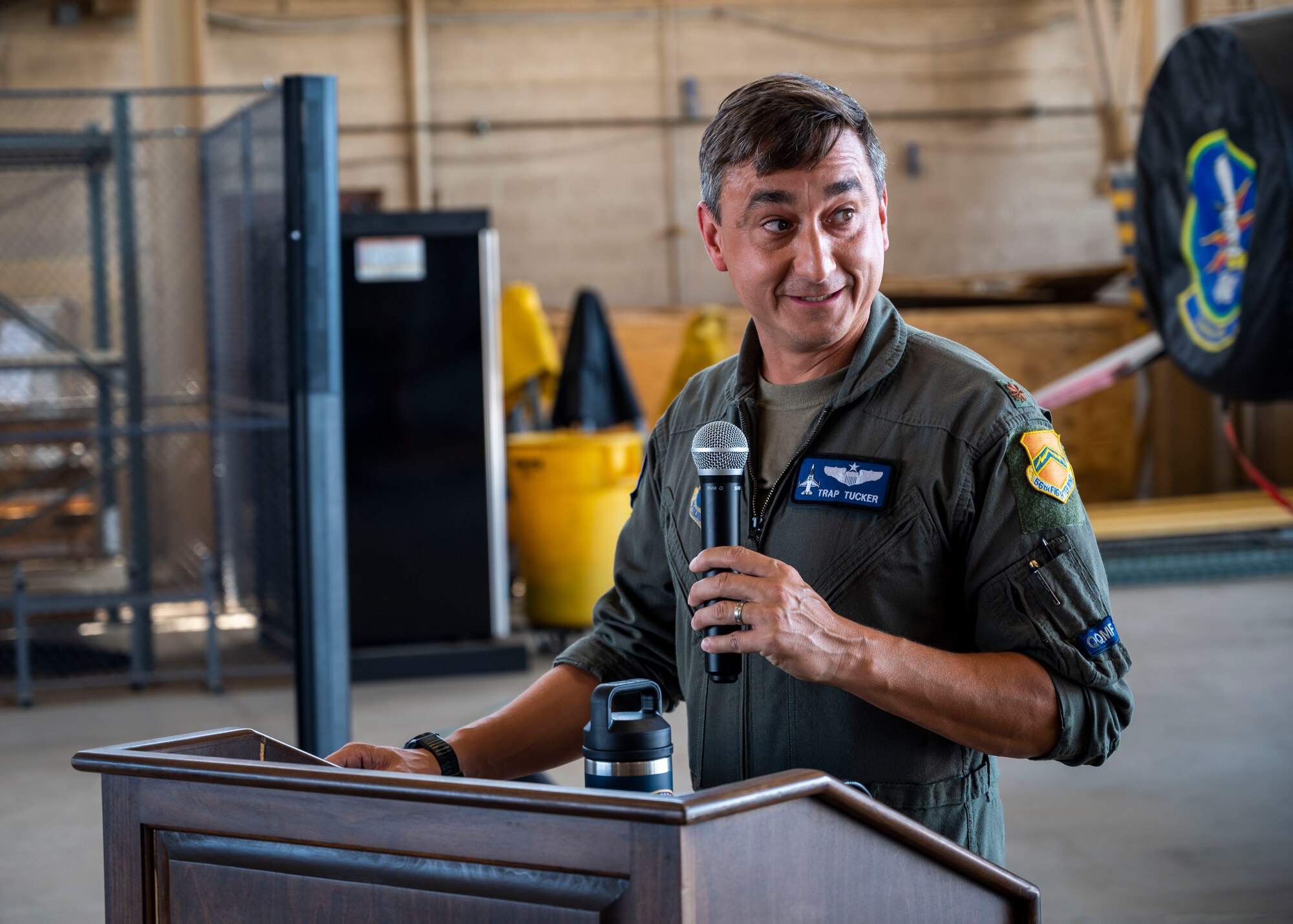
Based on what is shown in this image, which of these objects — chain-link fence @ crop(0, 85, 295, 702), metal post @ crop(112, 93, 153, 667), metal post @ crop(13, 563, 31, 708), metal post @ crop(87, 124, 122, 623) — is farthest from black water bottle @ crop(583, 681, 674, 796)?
metal post @ crop(87, 124, 122, 623)

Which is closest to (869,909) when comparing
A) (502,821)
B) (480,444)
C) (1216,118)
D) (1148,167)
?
(502,821)

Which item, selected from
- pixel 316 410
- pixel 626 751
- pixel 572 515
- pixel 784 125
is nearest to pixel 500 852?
pixel 626 751

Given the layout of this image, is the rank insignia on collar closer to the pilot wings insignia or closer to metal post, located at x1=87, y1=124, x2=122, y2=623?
the pilot wings insignia

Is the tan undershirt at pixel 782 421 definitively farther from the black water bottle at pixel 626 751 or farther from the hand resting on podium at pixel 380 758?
the hand resting on podium at pixel 380 758

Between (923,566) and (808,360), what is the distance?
31 cm

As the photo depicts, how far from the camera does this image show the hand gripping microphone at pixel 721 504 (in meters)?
1.27

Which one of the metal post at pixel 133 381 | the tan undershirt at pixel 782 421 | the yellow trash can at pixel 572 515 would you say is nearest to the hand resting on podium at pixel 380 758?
the tan undershirt at pixel 782 421

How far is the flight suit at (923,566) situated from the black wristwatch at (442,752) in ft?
0.98

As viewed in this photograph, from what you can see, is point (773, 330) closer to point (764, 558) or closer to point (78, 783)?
point (764, 558)

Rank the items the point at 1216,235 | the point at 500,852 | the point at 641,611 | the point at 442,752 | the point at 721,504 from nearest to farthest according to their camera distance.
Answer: the point at 500,852 < the point at 721,504 < the point at 442,752 < the point at 641,611 < the point at 1216,235

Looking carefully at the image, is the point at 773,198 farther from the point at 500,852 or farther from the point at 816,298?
the point at 500,852

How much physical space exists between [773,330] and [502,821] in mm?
752

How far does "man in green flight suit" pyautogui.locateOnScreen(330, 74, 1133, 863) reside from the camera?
1.36 metres

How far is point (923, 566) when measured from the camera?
147 cm
